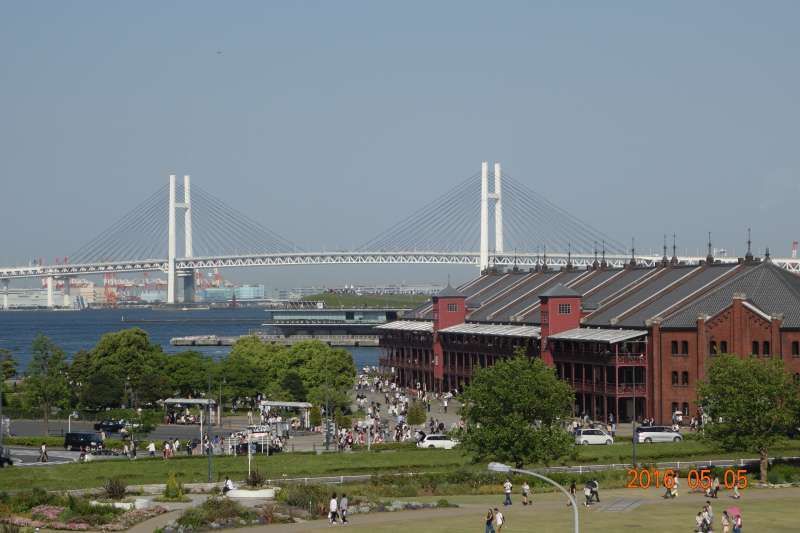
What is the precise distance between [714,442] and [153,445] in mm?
22277

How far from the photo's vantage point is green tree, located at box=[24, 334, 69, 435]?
80.2 metres

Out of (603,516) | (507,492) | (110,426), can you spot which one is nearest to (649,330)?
(110,426)

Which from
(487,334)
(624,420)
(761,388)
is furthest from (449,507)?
(487,334)

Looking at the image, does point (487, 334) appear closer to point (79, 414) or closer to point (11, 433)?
point (79, 414)

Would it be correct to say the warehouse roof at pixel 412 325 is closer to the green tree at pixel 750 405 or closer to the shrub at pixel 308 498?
the green tree at pixel 750 405

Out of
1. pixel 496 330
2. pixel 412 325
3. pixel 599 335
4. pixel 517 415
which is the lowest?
pixel 517 415

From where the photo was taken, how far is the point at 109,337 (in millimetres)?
91625

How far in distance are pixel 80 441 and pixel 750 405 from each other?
28857mm

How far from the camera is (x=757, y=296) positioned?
7900cm

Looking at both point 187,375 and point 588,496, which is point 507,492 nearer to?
point 588,496

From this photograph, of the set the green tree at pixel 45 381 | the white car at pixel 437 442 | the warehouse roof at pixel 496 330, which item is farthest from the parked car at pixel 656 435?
the green tree at pixel 45 381

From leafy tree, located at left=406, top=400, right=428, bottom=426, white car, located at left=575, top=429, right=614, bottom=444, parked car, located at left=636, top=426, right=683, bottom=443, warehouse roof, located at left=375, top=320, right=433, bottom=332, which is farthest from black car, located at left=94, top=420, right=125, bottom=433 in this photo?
warehouse roof, located at left=375, top=320, right=433, bottom=332
